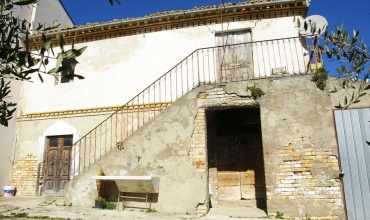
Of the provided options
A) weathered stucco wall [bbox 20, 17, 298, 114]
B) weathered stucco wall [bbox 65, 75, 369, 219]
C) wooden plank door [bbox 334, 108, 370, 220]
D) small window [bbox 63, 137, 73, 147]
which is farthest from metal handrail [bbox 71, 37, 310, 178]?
wooden plank door [bbox 334, 108, 370, 220]

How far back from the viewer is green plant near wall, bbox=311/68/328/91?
22.7 feet

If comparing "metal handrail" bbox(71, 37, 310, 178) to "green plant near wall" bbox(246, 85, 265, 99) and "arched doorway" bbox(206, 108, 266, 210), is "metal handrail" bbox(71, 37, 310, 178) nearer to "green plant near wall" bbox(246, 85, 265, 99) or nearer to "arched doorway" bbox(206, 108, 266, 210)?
"arched doorway" bbox(206, 108, 266, 210)

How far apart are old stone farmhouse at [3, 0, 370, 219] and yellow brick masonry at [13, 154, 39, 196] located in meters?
0.04

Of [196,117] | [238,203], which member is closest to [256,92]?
[196,117]

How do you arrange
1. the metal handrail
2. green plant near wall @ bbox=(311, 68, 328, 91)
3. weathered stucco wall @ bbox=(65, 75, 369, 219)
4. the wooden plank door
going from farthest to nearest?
the metal handrail → green plant near wall @ bbox=(311, 68, 328, 91) → weathered stucco wall @ bbox=(65, 75, 369, 219) → the wooden plank door

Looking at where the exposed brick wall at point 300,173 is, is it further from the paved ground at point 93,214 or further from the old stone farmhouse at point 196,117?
the paved ground at point 93,214

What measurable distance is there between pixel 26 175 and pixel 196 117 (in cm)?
717

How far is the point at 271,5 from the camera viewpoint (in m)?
9.77

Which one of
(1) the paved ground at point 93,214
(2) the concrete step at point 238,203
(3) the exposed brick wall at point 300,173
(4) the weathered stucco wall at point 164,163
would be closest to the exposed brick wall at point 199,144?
(3) the exposed brick wall at point 300,173

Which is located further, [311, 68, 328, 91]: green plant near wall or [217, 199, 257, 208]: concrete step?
[217, 199, 257, 208]: concrete step

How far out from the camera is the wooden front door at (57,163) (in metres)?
10.2

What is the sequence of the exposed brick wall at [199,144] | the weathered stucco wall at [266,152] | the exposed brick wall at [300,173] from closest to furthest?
the exposed brick wall at [300,173] → the weathered stucco wall at [266,152] → the exposed brick wall at [199,144]

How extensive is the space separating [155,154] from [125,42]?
17.7 feet

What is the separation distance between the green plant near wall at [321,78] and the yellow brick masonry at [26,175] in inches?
380
